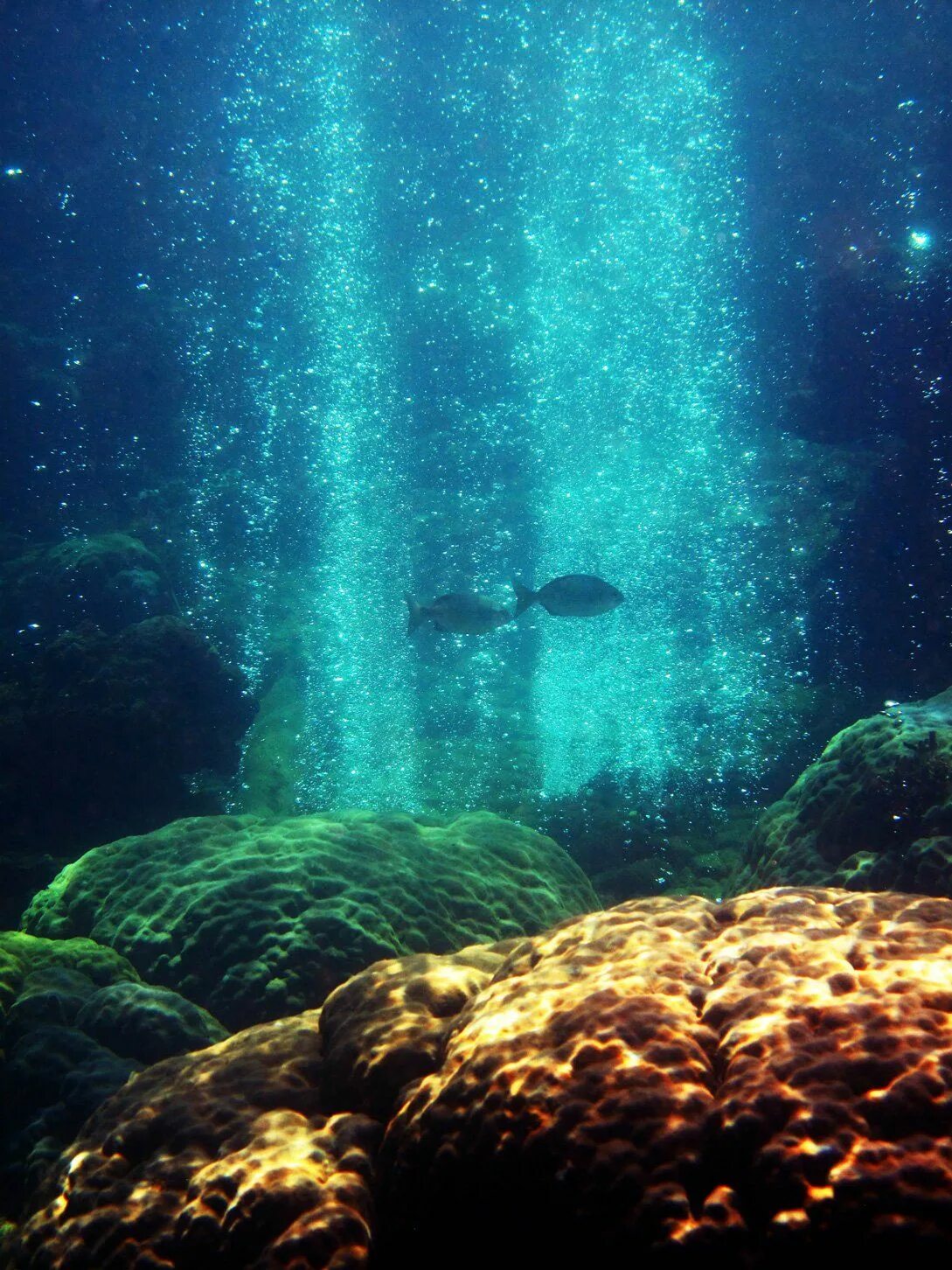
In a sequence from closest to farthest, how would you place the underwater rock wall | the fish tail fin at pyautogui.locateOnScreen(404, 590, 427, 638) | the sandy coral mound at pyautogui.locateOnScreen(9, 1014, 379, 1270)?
the sandy coral mound at pyautogui.locateOnScreen(9, 1014, 379, 1270) < the underwater rock wall < the fish tail fin at pyautogui.locateOnScreen(404, 590, 427, 638)

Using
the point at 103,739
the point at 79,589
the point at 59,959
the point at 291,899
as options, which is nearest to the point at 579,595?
the point at 291,899

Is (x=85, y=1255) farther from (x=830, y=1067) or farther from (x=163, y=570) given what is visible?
(x=163, y=570)

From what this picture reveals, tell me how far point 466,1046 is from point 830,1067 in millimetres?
1321

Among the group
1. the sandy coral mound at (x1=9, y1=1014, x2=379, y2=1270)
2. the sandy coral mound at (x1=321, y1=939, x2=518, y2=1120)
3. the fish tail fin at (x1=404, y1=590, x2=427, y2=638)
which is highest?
the fish tail fin at (x1=404, y1=590, x2=427, y2=638)

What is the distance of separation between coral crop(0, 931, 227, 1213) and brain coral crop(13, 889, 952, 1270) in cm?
80

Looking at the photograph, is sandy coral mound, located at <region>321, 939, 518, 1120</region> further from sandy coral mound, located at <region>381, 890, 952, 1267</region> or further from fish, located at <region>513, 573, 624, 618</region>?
fish, located at <region>513, 573, 624, 618</region>

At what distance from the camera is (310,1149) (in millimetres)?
2594

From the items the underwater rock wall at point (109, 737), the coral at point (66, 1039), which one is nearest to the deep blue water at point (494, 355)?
the underwater rock wall at point (109, 737)

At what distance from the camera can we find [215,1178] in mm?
2480

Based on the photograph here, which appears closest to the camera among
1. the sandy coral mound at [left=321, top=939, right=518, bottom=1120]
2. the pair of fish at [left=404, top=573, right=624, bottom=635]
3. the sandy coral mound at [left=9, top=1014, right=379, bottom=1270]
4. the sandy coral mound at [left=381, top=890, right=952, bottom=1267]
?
the sandy coral mound at [left=381, top=890, right=952, bottom=1267]

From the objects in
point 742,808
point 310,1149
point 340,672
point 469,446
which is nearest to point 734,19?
point 469,446

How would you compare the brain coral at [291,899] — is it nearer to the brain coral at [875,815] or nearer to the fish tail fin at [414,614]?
the brain coral at [875,815]

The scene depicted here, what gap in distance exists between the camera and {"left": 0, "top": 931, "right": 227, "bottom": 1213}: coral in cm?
360

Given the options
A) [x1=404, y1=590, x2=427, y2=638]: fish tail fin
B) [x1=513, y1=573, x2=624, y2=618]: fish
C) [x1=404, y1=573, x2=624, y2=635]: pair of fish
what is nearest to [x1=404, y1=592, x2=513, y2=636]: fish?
[x1=404, y1=573, x2=624, y2=635]: pair of fish
